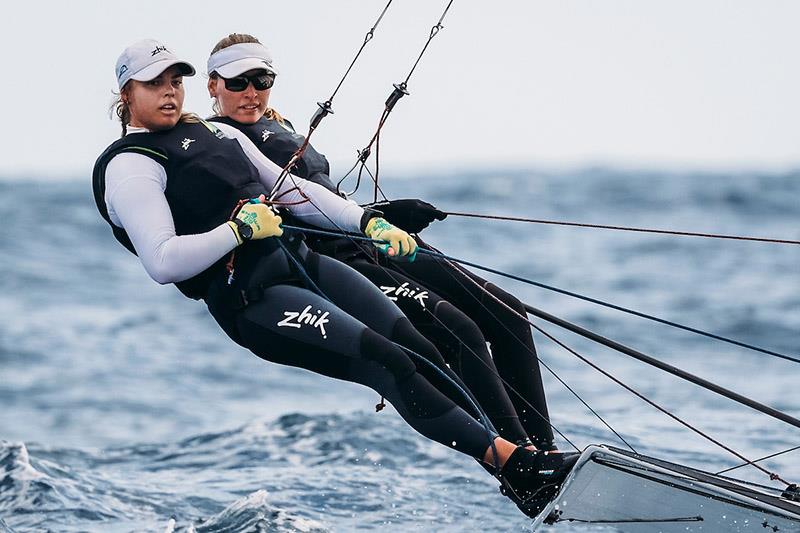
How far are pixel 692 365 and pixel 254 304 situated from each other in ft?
35.5

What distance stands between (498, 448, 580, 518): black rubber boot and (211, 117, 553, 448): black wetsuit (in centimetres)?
23

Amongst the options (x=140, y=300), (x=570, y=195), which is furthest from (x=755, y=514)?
(x=570, y=195)

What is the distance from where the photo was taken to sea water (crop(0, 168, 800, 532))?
749cm

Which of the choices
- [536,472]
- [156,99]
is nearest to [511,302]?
[536,472]

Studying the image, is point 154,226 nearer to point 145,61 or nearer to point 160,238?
point 160,238

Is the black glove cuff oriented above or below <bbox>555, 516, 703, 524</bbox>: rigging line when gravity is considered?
above

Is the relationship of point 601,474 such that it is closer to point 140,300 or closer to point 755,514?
point 755,514

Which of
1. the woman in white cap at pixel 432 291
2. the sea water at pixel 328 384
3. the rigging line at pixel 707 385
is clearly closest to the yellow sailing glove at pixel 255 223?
the woman in white cap at pixel 432 291

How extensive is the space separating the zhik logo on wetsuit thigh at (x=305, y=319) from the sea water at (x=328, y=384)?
207cm

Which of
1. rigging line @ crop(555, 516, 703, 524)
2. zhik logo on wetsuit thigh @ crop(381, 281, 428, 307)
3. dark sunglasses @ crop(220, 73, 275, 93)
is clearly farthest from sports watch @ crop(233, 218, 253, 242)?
rigging line @ crop(555, 516, 703, 524)

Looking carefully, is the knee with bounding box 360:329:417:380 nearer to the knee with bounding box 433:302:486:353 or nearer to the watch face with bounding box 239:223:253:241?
the knee with bounding box 433:302:486:353

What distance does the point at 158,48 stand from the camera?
4566 mm

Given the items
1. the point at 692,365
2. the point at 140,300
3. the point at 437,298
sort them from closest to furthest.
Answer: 1. the point at 437,298
2. the point at 692,365
3. the point at 140,300

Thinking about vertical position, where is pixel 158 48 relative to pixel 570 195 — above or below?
below
